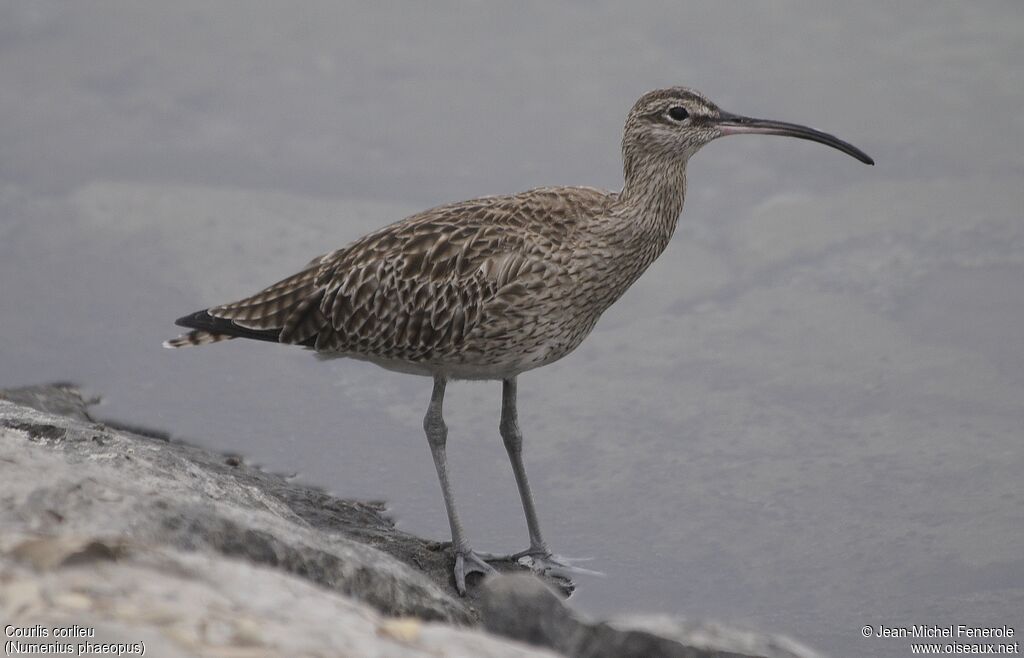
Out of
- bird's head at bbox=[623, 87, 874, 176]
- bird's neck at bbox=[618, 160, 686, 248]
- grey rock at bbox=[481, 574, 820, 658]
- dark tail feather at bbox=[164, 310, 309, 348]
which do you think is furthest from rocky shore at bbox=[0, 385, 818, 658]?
bird's head at bbox=[623, 87, 874, 176]

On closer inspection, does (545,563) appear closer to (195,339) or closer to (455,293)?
(455,293)

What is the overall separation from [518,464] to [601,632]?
11.5 ft

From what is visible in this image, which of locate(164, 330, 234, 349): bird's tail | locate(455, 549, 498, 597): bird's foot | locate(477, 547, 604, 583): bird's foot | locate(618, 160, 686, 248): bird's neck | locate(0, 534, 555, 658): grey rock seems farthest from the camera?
locate(164, 330, 234, 349): bird's tail

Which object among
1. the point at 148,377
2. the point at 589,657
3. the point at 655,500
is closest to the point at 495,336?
the point at 655,500

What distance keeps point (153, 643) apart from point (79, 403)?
6.50 meters

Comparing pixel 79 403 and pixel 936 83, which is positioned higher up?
pixel 936 83

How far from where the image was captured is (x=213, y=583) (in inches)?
213

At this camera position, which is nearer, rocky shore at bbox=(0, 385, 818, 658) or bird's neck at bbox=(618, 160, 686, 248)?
rocky shore at bbox=(0, 385, 818, 658)

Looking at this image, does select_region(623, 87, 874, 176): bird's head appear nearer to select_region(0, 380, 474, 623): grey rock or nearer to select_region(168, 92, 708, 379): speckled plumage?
select_region(168, 92, 708, 379): speckled plumage

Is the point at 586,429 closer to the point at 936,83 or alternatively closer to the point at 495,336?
the point at 495,336

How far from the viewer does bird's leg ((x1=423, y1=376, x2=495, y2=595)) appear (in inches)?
358

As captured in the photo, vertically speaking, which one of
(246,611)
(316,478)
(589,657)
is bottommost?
(316,478)

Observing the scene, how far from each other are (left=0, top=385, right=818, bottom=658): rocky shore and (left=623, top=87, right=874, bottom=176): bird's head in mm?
2722

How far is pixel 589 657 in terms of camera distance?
6.36 m
